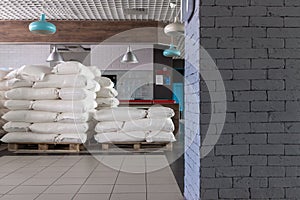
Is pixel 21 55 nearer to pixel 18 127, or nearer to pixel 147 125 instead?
pixel 18 127

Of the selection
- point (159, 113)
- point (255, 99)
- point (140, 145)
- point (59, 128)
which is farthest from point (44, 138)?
point (255, 99)

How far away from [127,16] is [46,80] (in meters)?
2.86

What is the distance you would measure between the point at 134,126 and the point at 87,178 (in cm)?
203

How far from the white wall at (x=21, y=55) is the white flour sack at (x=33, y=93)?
4.67 metres

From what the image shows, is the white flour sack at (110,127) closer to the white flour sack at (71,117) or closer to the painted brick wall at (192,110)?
the white flour sack at (71,117)

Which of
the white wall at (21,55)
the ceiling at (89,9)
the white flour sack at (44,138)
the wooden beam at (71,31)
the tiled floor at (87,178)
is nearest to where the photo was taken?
the tiled floor at (87,178)

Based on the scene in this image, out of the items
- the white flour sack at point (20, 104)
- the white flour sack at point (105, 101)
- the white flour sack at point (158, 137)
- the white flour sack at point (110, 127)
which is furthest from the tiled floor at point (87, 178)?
the white flour sack at point (105, 101)

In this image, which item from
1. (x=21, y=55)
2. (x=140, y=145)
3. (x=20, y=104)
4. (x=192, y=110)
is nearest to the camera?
(x=192, y=110)

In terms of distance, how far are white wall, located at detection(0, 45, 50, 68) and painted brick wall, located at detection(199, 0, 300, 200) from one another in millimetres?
8914

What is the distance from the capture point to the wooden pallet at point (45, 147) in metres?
5.44

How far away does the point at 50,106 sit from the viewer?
17.8 ft

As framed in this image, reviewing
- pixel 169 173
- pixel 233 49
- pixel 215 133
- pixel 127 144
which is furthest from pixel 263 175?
pixel 127 144

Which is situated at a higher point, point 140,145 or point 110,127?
point 110,127

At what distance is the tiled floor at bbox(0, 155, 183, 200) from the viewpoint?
2.94 m
